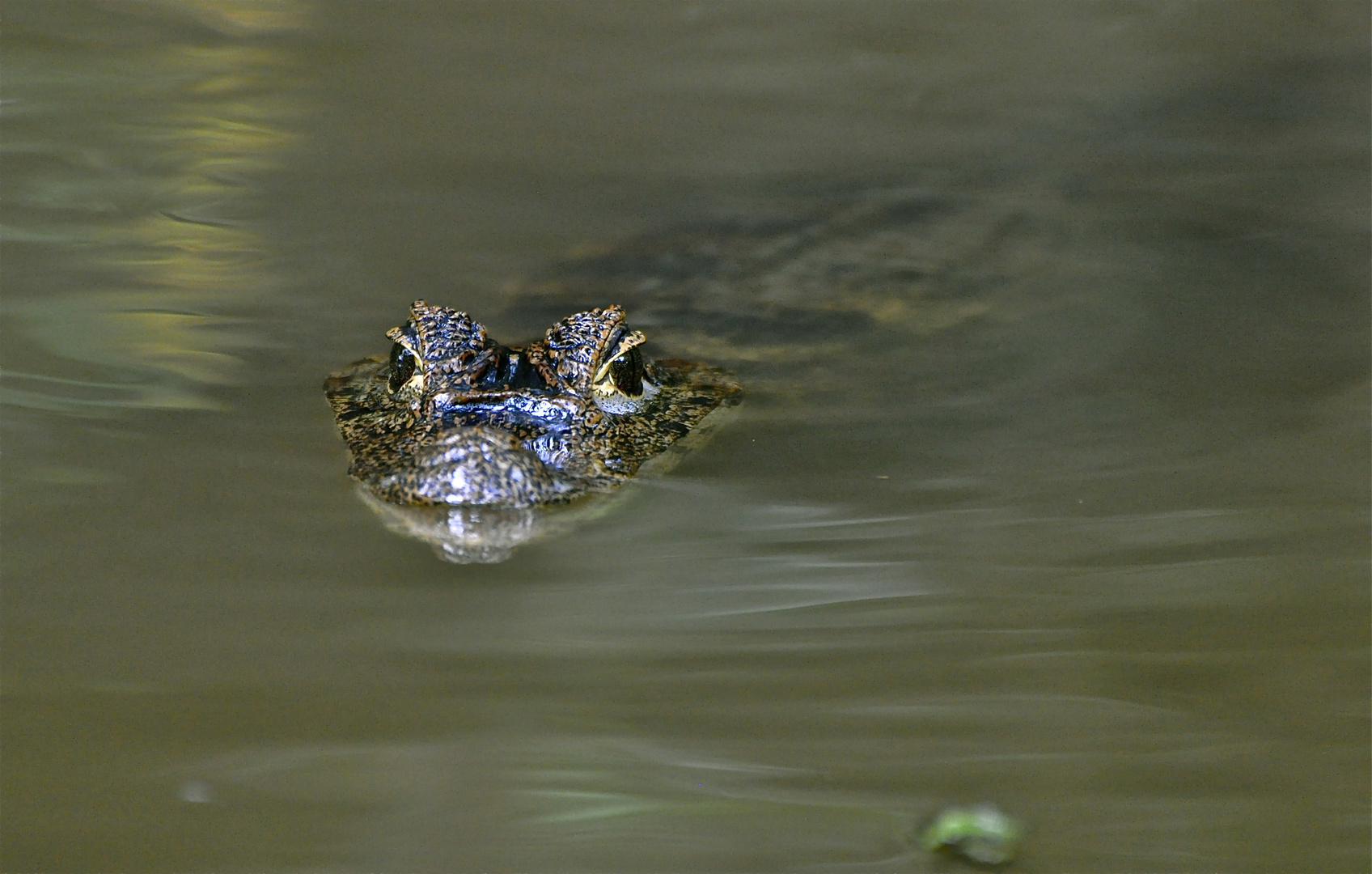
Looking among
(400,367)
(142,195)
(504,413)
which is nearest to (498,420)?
(504,413)

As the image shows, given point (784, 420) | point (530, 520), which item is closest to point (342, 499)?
point (530, 520)

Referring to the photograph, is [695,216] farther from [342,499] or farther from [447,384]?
[342,499]

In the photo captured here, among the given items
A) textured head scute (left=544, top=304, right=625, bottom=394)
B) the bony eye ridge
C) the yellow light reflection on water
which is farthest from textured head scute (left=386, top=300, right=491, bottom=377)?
the yellow light reflection on water

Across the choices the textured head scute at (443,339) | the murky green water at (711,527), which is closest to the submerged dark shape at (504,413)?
the textured head scute at (443,339)

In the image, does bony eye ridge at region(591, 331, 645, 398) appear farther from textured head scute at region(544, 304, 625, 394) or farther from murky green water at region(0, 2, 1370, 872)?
murky green water at region(0, 2, 1370, 872)

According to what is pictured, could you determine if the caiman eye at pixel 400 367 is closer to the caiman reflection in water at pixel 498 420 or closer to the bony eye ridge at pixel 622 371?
the caiman reflection in water at pixel 498 420

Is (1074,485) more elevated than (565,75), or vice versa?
(565,75)

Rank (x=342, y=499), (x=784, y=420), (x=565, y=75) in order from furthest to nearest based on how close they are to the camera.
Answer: (x=565, y=75) < (x=784, y=420) < (x=342, y=499)
